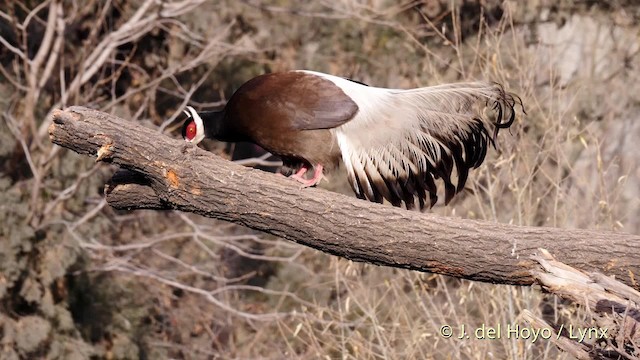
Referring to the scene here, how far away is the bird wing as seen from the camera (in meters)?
4.51

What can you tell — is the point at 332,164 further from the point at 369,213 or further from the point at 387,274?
the point at 387,274

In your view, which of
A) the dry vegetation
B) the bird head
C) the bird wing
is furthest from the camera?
the dry vegetation

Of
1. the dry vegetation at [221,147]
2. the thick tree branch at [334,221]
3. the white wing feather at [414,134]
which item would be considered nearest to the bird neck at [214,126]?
the white wing feather at [414,134]

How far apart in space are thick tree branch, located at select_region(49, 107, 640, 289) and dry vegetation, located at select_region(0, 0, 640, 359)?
2522 millimetres

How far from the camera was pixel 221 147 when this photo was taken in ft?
34.0

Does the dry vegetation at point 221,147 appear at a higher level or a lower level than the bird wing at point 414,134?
lower

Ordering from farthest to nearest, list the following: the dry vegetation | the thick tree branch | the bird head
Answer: the dry vegetation, the bird head, the thick tree branch

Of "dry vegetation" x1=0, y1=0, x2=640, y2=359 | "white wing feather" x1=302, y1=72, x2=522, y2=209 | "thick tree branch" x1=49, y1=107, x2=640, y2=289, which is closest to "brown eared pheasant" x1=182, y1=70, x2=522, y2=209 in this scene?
"white wing feather" x1=302, y1=72, x2=522, y2=209

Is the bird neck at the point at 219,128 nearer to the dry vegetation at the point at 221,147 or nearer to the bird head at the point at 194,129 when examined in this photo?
the bird head at the point at 194,129

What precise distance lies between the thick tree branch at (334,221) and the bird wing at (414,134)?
62 centimetres

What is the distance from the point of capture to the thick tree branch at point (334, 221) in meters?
3.81

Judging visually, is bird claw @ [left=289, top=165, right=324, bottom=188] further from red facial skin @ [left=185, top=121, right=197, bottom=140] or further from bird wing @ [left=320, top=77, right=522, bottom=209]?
red facial skin @ [left=185, top=121, right=197, bottom=140]

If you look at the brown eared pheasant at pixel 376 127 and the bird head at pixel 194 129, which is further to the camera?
the bird head at pixel 194 129

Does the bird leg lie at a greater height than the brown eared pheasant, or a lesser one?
lesser
